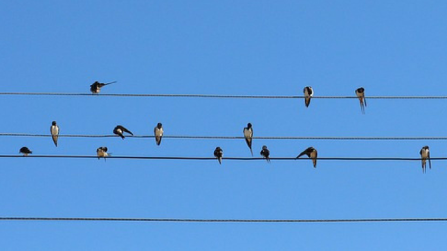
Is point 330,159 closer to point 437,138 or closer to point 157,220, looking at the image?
point 437,138

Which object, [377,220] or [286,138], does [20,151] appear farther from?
[377,220]

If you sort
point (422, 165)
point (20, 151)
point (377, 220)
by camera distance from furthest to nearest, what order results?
point (20, 151), point (422, 165), point (377, 220)

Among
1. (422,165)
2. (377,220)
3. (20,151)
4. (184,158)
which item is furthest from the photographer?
(20,151)

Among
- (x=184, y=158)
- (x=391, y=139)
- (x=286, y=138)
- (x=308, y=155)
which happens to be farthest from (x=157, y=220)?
(x=308, y=155)

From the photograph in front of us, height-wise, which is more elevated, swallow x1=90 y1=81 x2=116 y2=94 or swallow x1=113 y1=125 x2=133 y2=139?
swallow x1=90 y1=81 x2=116 y2=94

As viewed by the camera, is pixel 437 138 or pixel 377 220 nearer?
pixel 377 220

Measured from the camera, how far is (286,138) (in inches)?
543

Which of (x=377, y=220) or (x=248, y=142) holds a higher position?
(x=248, y=142)

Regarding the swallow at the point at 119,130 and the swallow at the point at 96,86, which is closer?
the swallow at the point at 119,130

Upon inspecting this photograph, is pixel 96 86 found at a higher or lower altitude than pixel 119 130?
higher

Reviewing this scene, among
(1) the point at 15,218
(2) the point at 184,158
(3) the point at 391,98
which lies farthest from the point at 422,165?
(1) the point at 15,218

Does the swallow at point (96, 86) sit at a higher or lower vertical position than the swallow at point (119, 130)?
higher

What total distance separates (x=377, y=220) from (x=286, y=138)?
1.87 meters

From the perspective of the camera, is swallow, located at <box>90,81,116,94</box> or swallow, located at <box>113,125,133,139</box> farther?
swallow, located at <box>90,81,116,94</box>
